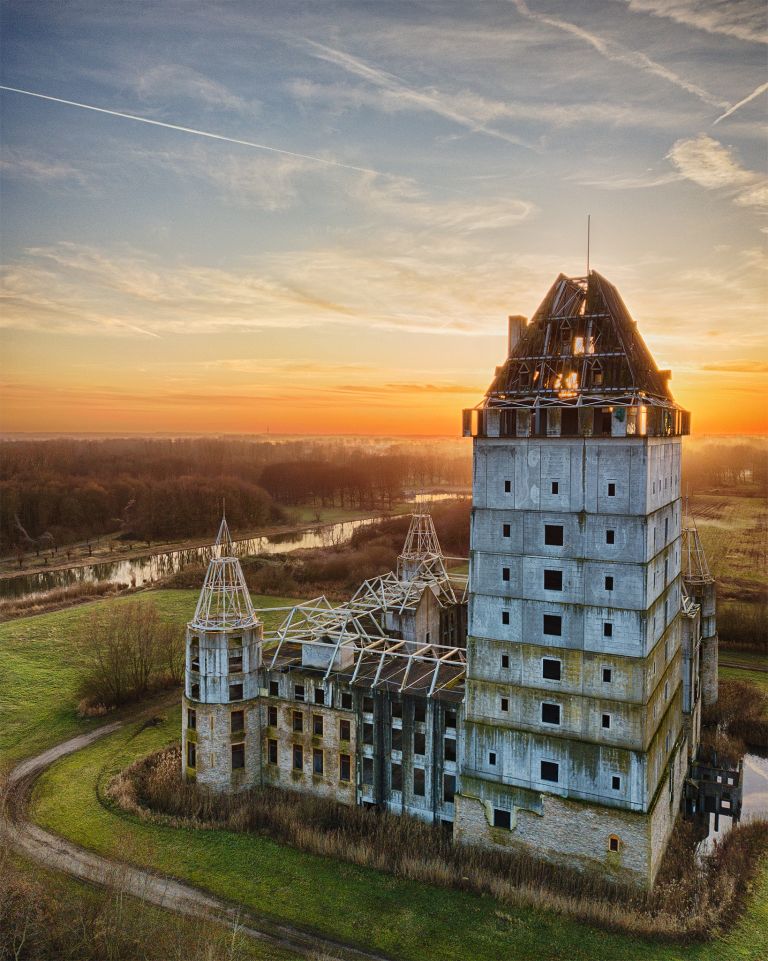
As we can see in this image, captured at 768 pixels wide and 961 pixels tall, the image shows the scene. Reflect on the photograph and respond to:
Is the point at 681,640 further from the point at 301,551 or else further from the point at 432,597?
the point at 301,551

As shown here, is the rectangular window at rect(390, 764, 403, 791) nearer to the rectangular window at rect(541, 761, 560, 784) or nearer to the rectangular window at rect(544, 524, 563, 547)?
the rectangular window at rect(541, 761, 560, 784)

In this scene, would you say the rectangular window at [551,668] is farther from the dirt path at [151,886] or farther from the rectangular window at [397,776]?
the dirt path at [151,886]

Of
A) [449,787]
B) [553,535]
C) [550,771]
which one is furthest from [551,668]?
[449,787]

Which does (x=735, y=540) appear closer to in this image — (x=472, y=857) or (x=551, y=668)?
(x=551, y=668)

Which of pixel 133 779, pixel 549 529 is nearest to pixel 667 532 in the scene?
pixel 549 529

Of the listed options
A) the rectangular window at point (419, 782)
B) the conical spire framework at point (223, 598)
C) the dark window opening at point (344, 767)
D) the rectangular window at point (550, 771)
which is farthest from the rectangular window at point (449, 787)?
the conical spire framework at point (223, 598)
